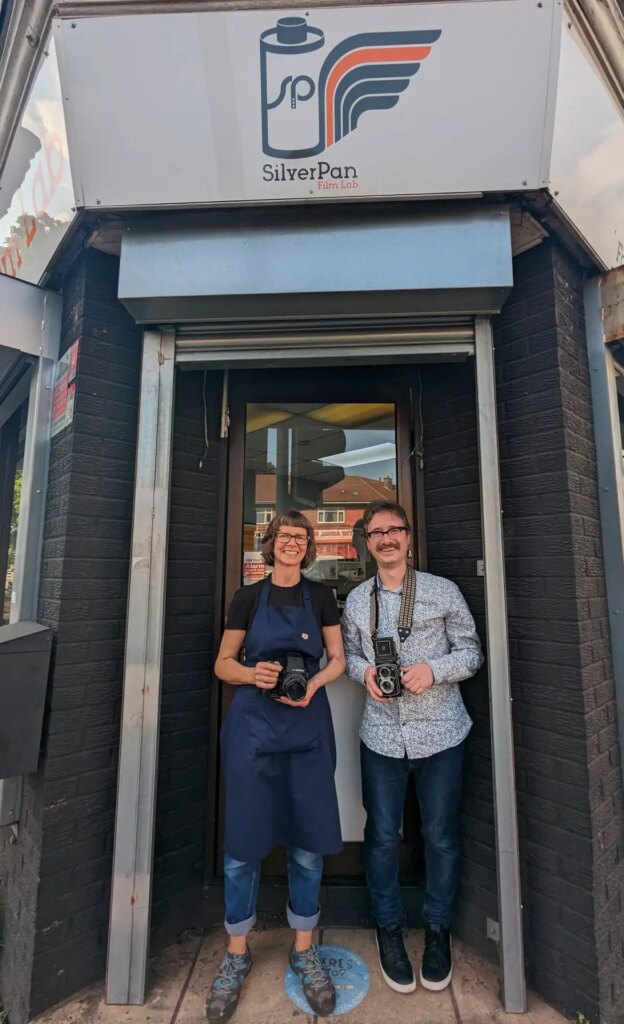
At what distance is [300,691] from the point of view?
1.65 metres

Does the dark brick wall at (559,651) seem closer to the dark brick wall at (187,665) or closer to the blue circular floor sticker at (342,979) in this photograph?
the blue circular floor sticker at (342,979)

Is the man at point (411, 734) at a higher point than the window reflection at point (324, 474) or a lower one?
lower

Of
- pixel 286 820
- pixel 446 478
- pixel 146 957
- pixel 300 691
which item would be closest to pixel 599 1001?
pixel 286 820

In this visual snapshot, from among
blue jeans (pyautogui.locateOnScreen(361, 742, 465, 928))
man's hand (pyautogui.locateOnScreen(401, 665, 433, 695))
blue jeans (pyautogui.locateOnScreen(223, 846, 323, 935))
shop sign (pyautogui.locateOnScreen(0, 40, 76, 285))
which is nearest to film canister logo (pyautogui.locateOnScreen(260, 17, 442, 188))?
shop sign (pyautogui.locateOnScreen(0, 40, 76, 285))

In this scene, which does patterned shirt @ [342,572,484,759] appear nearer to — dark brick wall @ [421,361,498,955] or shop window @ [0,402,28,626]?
dark brick wall @ [421,361,498,955]

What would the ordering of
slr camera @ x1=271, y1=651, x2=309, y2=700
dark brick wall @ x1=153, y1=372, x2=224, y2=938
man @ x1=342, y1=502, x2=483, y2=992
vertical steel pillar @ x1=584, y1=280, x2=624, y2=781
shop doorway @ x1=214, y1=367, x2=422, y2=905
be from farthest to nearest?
shop doorway @ x1=214, y1=367, x2=422, y2=905 < dark brick wall @ x1=153, y1=372, x2=224, y2=938 < vertical steel pillar @ x1=584, y1=280, x2=624, y2=781 < man @ x1=342, y1=502, x2=483, y2=992 < slr camera @ x1=271, y1=651, x2=309, y2=700

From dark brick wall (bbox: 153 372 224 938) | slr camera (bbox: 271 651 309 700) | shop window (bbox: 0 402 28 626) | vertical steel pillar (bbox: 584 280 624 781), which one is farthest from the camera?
shop window (bbox: 0 402 28 626)

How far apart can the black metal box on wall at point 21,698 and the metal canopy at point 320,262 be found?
4.45 feet

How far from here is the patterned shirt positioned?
72.6 inches

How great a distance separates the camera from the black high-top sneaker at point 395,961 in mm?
1795

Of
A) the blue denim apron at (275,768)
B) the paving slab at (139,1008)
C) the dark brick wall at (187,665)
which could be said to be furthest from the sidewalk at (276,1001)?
the blue denim apron at (275,768)

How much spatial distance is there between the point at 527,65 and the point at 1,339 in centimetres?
230

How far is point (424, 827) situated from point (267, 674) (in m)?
0.96

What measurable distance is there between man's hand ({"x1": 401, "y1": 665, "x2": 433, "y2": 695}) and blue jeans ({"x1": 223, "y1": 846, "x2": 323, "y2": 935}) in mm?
718
